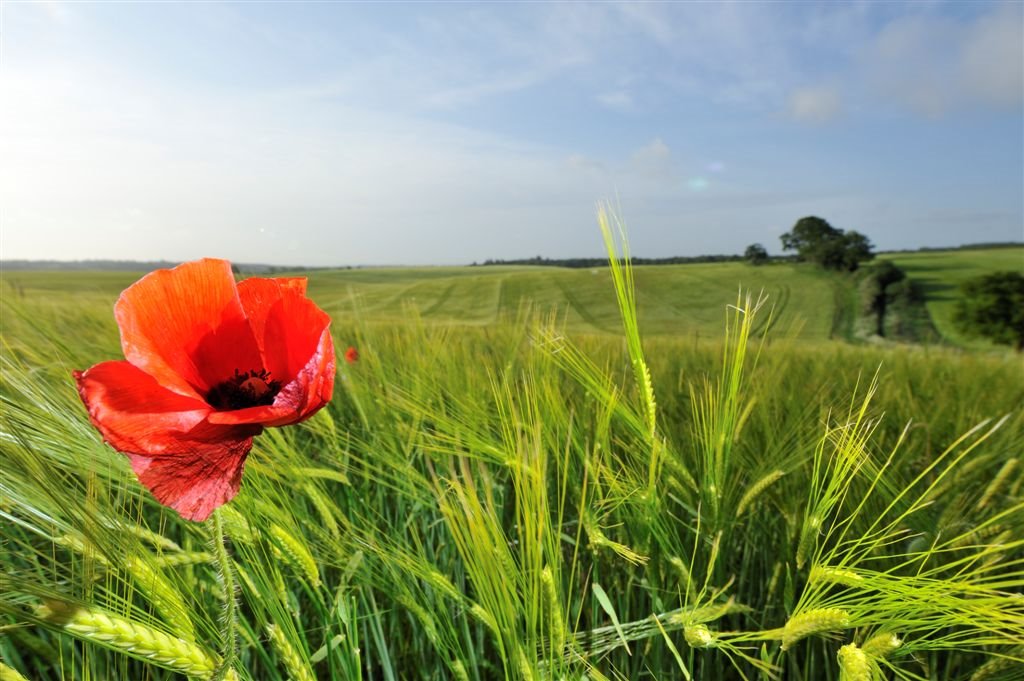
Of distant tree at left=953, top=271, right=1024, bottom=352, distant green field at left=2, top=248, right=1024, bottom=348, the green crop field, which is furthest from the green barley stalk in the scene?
distant tree at left=953, top=271, right=1024, bottom=352

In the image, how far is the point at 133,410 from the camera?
45cm

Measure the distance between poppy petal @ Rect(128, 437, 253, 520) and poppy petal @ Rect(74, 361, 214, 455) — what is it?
1cm

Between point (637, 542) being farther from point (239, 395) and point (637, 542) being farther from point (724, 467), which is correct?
point (239, 395)

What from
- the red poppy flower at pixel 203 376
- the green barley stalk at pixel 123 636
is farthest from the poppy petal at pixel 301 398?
the green barley stalk at pixel 123 636

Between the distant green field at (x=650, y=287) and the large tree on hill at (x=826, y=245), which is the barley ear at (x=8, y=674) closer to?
the distant green field at (x=650, y=287)

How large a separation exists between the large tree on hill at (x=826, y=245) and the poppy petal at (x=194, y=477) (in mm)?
35096

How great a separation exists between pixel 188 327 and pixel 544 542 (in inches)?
16.4

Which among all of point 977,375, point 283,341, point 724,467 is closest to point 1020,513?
point 724,467

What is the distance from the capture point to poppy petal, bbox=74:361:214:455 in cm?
43

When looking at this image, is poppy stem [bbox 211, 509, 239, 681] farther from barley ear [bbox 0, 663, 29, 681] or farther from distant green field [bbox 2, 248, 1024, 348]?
distant green field [bbox 2, 248, 1024, 348]

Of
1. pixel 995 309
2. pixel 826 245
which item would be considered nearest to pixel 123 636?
pixel 995 309

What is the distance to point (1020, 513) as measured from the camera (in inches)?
28.7

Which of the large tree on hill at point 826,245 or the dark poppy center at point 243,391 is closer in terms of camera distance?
the dark poppy center at point 243,391

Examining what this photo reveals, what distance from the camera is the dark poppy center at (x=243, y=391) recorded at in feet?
1.86
